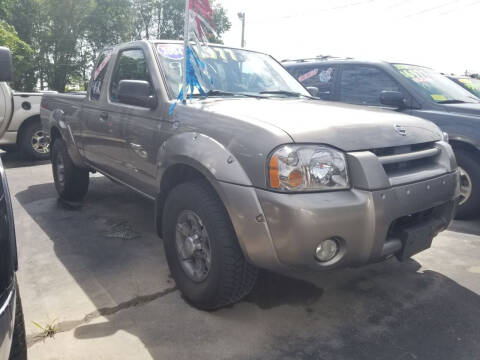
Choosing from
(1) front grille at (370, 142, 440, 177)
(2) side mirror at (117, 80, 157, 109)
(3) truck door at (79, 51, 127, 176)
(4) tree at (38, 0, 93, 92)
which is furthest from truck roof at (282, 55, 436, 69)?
(4) tree at (38, 0, 93, 92)

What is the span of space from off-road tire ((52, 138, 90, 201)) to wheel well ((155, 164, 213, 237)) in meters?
2.24

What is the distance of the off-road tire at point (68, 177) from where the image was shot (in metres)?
4.74

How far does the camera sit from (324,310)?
263 cm

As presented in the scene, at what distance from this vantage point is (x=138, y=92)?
2852 mm

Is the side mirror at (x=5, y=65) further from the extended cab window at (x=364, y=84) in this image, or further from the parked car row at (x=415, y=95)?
the extended cab window at (x=364, y=84)

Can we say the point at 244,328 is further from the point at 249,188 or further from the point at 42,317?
the point at 42,317

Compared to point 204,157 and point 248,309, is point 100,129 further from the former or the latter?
point 248,309

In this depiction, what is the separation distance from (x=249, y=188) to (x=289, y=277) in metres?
1.22

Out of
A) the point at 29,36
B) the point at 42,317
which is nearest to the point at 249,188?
the point at 42,317

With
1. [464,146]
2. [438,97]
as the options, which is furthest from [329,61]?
[464,146]

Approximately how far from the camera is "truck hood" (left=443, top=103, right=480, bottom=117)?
4.49 meters

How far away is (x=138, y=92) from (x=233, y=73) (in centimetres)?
85

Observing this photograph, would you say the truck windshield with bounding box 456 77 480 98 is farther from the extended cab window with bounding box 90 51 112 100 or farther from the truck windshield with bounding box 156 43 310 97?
the extended cab window with bounding box 90 51 112 100

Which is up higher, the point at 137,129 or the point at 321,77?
the point at 321,77
